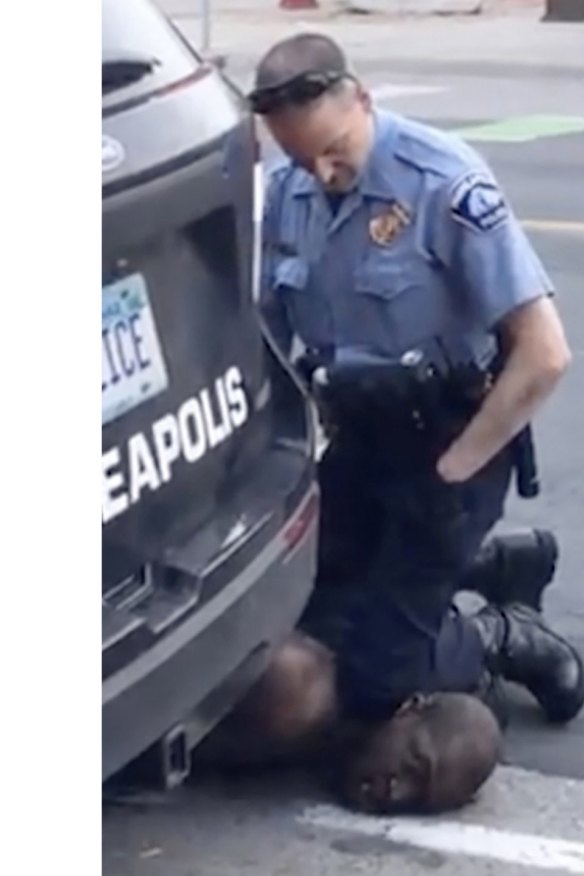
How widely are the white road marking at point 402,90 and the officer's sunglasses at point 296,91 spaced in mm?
13436

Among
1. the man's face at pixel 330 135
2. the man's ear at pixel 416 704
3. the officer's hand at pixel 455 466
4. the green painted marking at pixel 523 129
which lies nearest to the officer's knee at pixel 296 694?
the man's ear at pixel 416 704

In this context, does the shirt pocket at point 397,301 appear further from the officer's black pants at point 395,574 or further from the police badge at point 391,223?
the officer's black pants at point 395,574

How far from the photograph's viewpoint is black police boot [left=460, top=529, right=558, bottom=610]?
502 cm

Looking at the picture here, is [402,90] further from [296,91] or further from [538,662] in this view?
[296,91]

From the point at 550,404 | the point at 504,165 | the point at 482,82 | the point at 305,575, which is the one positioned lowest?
the point at 482,82

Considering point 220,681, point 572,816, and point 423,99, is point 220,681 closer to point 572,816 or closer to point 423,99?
point 572,816

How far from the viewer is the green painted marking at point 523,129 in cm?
Answer: 1488

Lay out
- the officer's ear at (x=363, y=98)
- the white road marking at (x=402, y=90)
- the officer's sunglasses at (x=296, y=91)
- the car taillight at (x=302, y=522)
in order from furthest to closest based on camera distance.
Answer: the white road marking at (x=402, y=90) → the officer's ear at (x=363, y=98) → the officer's sunglasses at (x=296, y=91) → the car taillight at (x=302, y=522)

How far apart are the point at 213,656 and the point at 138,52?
0.89 metres

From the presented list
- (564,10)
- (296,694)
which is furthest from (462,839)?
(564,10)
